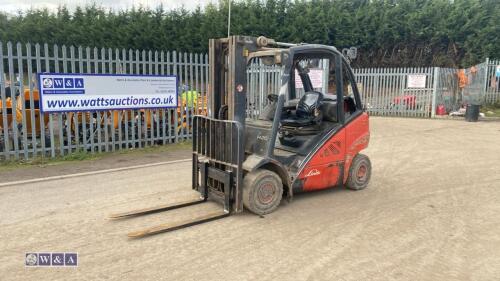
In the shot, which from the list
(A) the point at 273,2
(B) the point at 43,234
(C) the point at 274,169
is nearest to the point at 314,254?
(C) the point at 274,169

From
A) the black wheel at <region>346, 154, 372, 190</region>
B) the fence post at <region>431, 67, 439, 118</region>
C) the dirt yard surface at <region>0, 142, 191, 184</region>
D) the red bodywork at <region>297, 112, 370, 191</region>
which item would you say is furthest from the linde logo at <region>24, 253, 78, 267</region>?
the fence post at <region>431, 67, 439, 118</region>

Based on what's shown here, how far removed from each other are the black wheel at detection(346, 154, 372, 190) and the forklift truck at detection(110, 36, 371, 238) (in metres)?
0.02

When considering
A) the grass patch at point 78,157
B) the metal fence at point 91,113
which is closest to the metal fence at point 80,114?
the metal fence at point 91,113

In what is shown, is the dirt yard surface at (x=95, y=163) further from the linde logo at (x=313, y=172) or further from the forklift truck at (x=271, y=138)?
the linde logo at (x=313, y=172)

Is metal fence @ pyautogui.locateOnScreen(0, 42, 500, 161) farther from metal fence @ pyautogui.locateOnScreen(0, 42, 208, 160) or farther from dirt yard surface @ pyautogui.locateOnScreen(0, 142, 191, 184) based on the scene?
dirt yard surface @ pyautogui.locateOnScreen(0, 142, 191, 184)

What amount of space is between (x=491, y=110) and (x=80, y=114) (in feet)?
65.2

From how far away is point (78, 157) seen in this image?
9.20 metres

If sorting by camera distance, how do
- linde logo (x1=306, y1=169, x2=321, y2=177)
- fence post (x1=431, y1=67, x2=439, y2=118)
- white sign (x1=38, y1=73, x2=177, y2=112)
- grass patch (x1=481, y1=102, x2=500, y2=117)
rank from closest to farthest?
linde logo (x1=306, y1=169, x2=321, y2=177), white sign (x1=38, y1=73, x2=177, y2=112), fence post (x1=431, y1=67, x2=439, y2=118), grass patch (x1=481, y1=102, x2=500, y2=117)

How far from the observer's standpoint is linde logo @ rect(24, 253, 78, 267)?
4.03 meters

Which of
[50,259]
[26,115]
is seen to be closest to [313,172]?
[50,259]

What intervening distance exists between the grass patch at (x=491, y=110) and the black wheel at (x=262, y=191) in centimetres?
1770

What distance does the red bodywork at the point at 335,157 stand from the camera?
5986mm

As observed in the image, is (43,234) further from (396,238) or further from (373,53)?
(373,53)

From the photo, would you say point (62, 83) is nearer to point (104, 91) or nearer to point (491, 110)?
point (104, 91)
